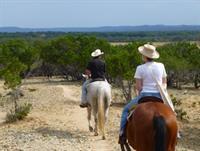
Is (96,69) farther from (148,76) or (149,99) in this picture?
(149,99)

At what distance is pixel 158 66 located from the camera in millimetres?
9266

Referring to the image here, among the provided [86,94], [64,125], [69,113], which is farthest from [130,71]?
[86,94]

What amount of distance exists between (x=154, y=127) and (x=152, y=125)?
5 centimetres

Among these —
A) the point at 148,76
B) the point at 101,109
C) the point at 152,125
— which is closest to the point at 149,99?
the point at 148,76

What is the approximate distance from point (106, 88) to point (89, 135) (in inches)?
54.6

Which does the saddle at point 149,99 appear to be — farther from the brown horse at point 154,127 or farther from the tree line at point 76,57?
the tree line at point 76,57

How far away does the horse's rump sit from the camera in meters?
8.20

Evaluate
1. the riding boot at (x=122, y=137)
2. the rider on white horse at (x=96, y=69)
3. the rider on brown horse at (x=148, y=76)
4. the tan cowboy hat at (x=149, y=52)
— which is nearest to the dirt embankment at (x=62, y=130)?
the rider on white horse at (x=96, y=69)

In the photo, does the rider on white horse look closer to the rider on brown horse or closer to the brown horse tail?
the rider on brown horse

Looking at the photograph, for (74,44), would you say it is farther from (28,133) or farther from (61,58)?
(28,133)

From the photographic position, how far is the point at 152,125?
27.0 feet

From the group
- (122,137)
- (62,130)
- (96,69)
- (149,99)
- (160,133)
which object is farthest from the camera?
(62,130)

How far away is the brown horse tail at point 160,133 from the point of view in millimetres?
8133

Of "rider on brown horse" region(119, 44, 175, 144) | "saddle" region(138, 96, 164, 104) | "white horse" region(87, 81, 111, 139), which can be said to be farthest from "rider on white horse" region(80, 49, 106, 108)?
"saddle" region(138, 96, 164, 104)
